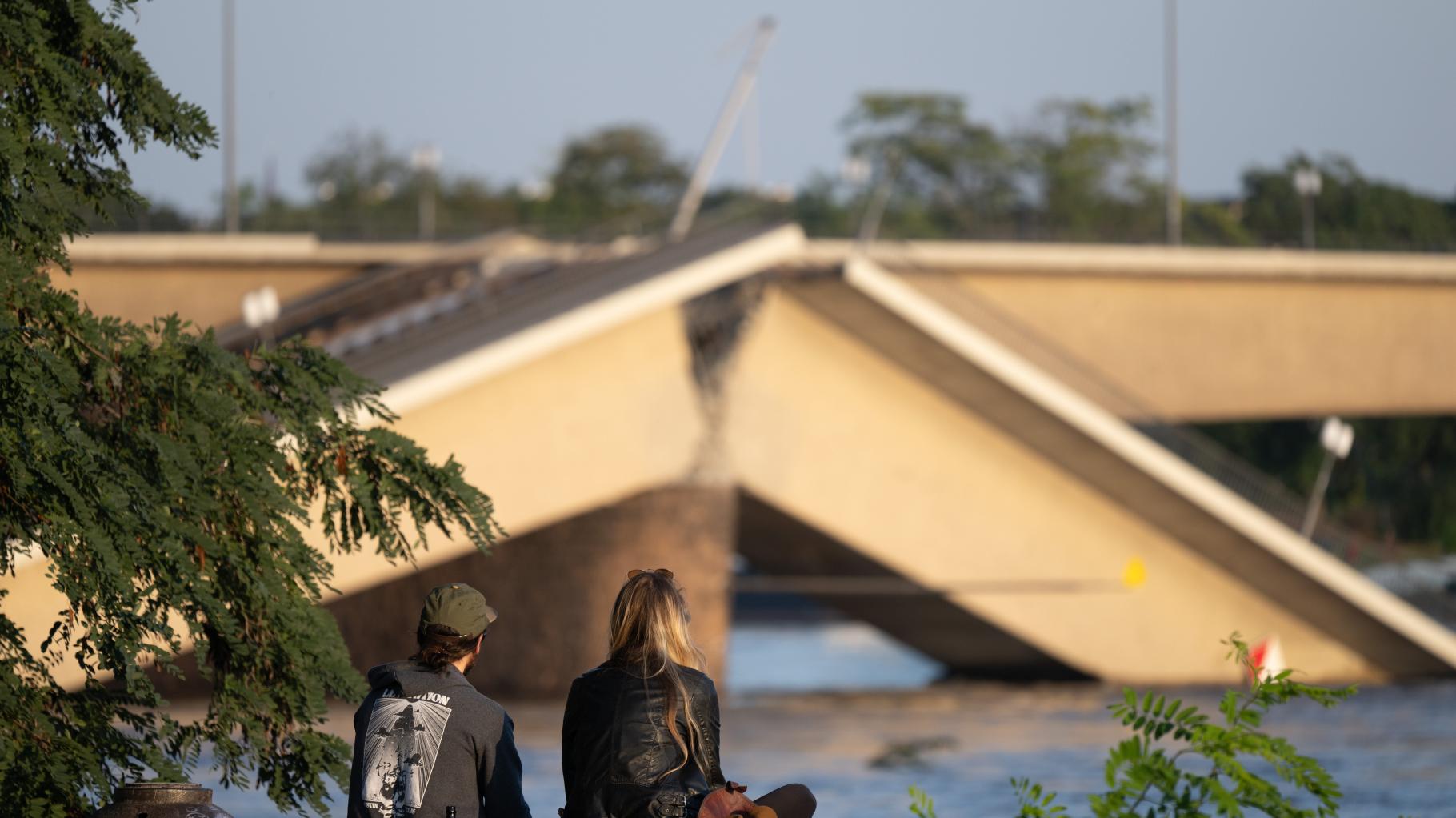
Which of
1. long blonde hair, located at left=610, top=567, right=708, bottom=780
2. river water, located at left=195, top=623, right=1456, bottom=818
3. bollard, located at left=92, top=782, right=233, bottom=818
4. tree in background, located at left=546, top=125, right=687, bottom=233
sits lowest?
river water, located at left=195, top=623, right=1456, bottom=818

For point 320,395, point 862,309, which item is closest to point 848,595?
point 862,309

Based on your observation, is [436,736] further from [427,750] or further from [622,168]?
[622,168]

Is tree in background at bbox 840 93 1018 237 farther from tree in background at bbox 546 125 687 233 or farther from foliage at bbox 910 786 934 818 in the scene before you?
foliage at bbox 910 786 934 818

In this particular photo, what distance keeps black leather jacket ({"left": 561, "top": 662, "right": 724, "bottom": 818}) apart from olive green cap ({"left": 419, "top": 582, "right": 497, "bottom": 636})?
40 cm

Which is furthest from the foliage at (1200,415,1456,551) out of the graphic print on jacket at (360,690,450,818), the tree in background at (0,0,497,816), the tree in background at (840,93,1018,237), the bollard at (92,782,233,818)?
the graphic print on jacket at (360,690,450,818)

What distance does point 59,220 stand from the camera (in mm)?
9211

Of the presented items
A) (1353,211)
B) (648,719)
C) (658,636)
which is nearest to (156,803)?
(648,719)

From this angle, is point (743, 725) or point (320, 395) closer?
point (320, 395)

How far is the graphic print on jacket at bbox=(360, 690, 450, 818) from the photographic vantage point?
6.23 meters

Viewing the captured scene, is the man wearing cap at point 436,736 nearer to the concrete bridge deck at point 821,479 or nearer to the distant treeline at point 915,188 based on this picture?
the concrete bridge deck at point 821,479

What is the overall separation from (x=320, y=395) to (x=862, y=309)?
1738 centimetres

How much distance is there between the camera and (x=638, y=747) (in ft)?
20.5

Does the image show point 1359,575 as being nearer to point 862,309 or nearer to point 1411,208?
point 862,309

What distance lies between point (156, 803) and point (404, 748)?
1.92 m
